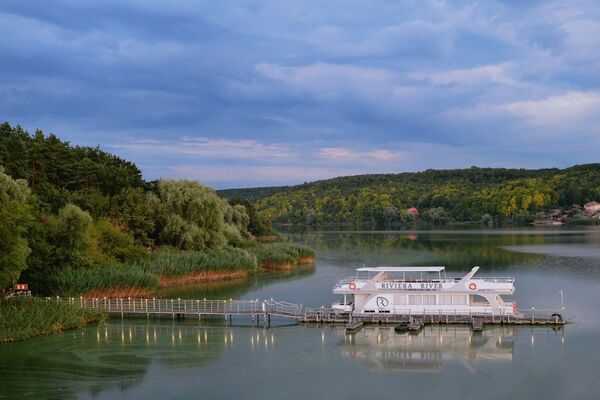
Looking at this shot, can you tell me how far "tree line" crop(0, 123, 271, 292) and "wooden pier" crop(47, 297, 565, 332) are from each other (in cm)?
478

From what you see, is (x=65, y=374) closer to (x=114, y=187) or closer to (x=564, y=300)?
(x=564, y=300)

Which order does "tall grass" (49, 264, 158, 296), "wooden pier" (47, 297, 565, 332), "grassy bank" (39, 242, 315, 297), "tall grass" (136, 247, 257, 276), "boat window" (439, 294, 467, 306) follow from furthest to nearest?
"tall grass" (136, 247, 257, 276)
"grassy bank" (39, 242, 315, 297)
"tall grass" (49, 264, 158, 296)
"boat window" (439, 294, 467, 306)
"wooden pier" (47, 297, 565, 332)

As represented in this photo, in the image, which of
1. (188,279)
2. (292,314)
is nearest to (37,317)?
(292,314)

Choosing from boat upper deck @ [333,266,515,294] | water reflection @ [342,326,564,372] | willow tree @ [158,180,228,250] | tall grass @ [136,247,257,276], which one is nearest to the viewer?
water reflection @ [342,326,564,372]

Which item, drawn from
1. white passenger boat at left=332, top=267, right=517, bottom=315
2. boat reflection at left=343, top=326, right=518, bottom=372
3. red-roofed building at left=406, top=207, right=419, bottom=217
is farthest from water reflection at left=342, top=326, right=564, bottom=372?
red-roofed building at left=406, top=207, right=419, bottom=217

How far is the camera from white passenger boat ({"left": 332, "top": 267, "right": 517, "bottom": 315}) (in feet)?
116

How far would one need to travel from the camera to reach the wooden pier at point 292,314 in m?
34.4

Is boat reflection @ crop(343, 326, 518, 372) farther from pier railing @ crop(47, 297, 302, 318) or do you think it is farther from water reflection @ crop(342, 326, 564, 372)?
pier railing @ crop(47, 297, 302, 318)

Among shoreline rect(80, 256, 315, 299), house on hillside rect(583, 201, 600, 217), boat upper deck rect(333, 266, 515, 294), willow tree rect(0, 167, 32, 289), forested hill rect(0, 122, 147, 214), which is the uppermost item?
forested hill rect(0, 122, 147, 214)

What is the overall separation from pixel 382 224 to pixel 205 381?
16264 cm

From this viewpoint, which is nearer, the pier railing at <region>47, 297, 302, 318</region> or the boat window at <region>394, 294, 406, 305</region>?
the boat window at <region>394, 294, 406, 305</region>

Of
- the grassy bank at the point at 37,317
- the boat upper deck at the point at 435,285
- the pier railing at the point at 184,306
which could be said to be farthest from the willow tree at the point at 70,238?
the boat upper deck at the point at 435,285

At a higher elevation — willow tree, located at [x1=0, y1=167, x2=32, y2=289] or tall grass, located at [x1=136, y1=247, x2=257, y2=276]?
willow tree, located at [x1=0, y1=167, x2=32, y2=289]

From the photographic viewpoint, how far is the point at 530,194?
191000 millimetres
